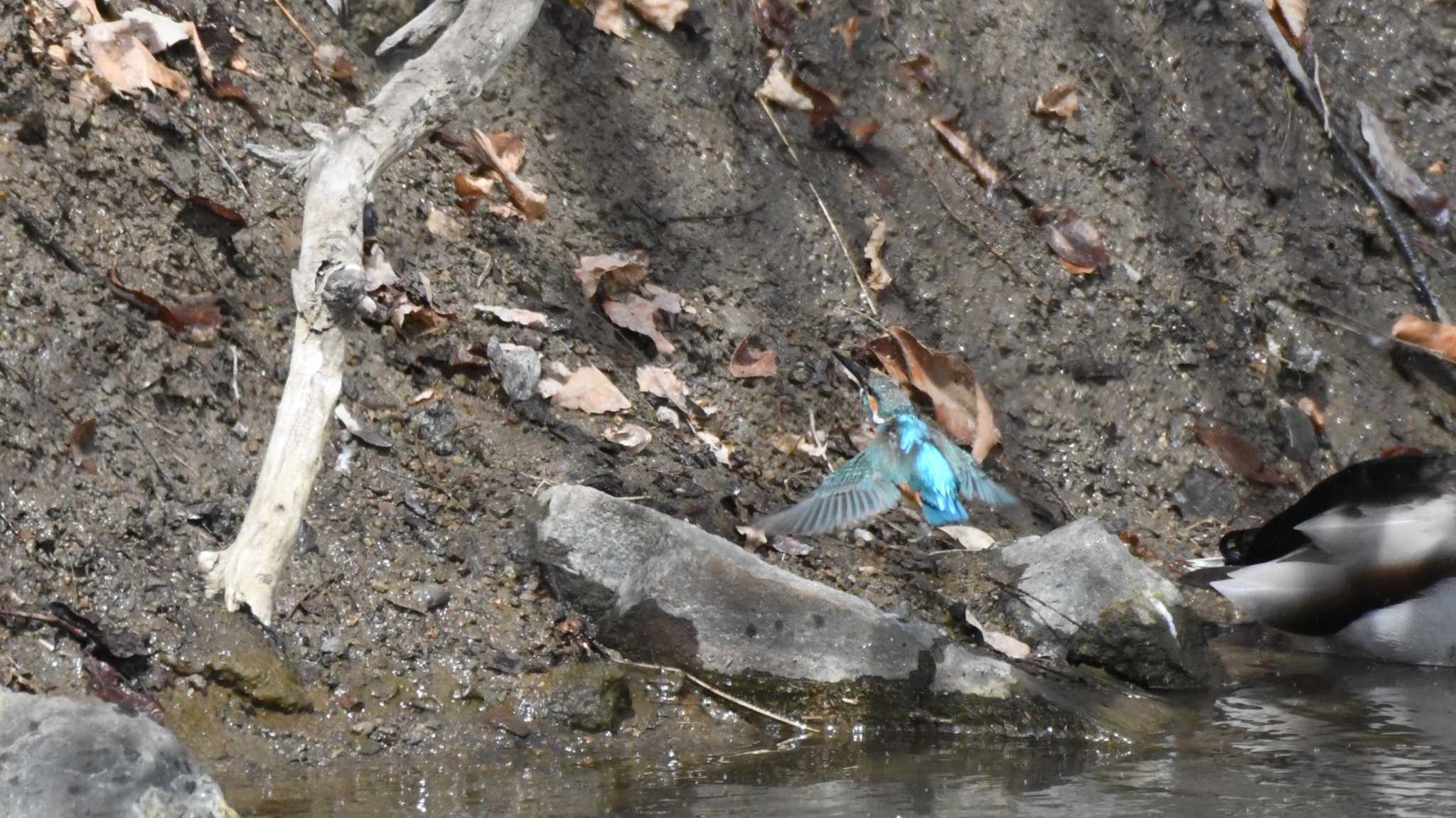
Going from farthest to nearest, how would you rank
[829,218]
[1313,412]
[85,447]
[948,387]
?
[1313,412]
[829,218]
[948,387]
[85,447]

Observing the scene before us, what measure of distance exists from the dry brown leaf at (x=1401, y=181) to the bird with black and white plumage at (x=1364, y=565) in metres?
2.40

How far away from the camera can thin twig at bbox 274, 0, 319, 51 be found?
18.7ft

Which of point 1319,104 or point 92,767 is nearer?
Result: point 92,767

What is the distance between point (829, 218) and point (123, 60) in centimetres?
294

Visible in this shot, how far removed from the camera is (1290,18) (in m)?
8.09

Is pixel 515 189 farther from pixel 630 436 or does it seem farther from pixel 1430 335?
pixel 1430 335

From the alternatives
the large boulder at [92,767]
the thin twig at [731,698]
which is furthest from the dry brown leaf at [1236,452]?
the large boulder at [92,767]

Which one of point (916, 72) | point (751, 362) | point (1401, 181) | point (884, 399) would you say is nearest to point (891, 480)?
point (884, 399)

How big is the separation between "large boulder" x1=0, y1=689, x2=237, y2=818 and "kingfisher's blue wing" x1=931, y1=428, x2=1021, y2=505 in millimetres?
2678

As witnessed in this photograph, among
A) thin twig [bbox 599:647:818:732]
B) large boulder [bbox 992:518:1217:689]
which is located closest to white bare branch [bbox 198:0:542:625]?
thin twig [bbox 599:647:818:732]

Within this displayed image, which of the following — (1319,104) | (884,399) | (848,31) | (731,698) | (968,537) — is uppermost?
(1319,104)

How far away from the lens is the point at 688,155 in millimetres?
6426

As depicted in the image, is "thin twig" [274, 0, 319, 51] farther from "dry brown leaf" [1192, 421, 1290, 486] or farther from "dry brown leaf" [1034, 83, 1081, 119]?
"dry brown leaf" [1192, 421, 1290, 486]

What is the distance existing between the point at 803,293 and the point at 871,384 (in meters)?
1.35
